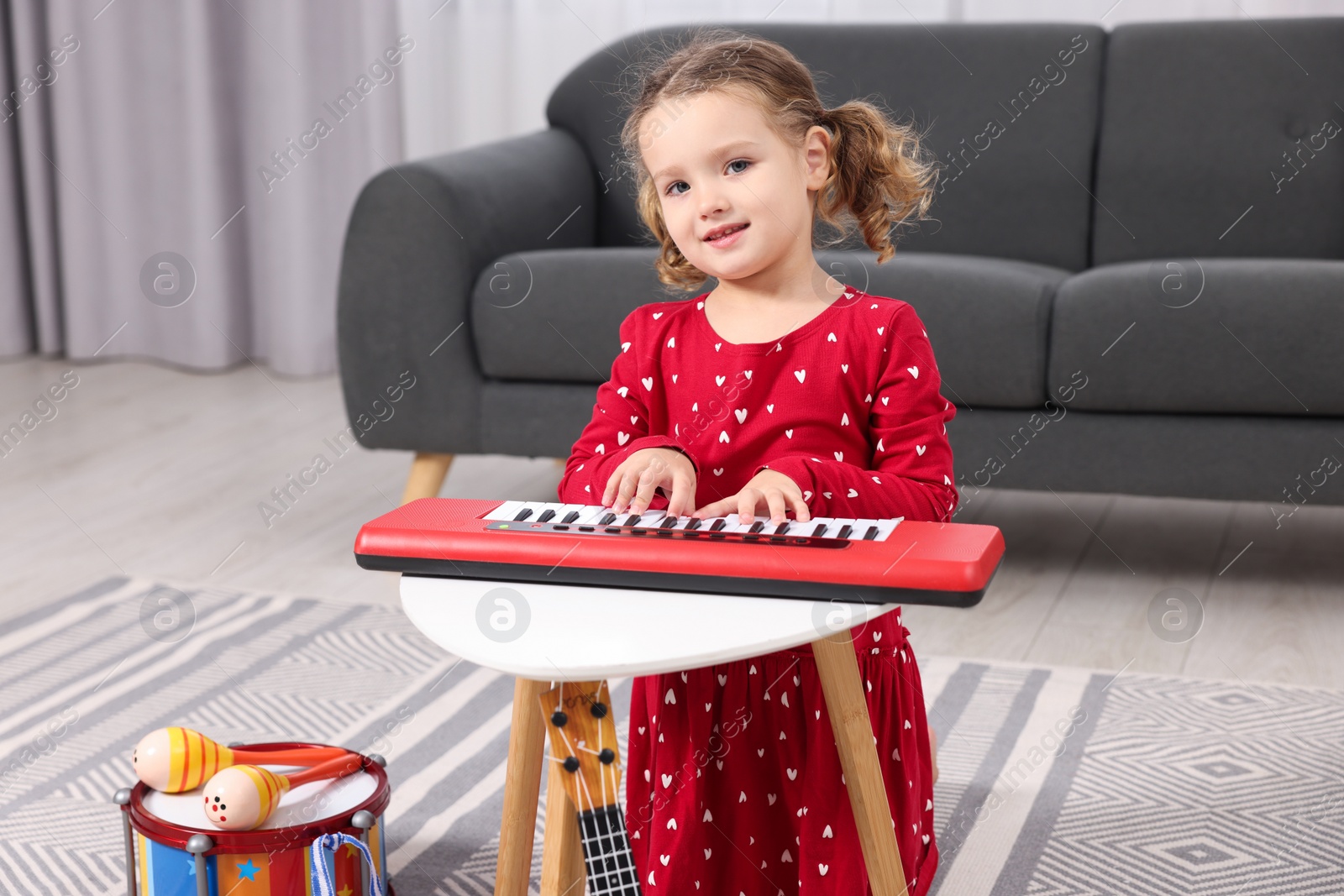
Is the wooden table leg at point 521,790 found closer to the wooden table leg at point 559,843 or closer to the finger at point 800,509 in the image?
the wooden table leg at point 559,843

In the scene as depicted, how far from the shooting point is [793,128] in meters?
0.97

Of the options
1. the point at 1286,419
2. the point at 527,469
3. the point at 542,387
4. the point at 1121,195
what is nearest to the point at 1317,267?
the point at 1286,419

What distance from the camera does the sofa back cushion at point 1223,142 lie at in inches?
81.3

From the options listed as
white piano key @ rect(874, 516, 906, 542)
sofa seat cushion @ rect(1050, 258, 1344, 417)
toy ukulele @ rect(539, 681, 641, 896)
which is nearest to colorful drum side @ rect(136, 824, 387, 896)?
toy ukulele @ rect(539, 681, 641, 896)

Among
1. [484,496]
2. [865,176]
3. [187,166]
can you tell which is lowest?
[484,496]

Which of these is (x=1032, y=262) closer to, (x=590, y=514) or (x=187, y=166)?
(x=590, y=514)

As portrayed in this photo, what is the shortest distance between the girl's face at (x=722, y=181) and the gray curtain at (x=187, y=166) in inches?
90.8

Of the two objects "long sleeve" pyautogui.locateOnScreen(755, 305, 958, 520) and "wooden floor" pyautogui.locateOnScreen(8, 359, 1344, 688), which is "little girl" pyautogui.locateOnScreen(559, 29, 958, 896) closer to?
"long sleeve" pyautogui.locateOnScreen(755, 305, 958, 520)

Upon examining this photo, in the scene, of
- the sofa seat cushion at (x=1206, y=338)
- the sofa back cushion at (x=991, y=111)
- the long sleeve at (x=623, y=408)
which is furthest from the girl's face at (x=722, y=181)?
the sofa back cushion at (x=991, y=111)

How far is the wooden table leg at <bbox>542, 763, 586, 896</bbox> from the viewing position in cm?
88

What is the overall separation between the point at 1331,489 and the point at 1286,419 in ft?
0.33

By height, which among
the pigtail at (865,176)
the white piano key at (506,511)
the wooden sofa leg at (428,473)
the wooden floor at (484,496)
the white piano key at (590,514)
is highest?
the pigtail at (865,176)

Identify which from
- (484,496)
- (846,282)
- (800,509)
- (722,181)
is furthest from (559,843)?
(484,496)

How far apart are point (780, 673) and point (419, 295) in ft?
3.49
